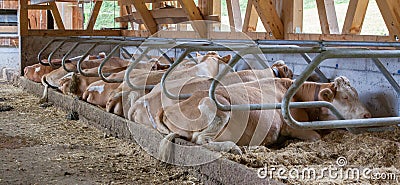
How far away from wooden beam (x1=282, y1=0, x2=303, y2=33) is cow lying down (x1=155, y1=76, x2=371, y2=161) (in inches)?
87.0

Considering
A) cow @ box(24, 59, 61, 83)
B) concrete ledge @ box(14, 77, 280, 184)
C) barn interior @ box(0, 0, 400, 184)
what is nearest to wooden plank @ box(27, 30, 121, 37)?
barn interior @ box(0, 0, 400, 184)

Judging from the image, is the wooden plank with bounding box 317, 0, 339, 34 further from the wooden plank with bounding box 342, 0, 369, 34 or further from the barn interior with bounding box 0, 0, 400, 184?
the wooden plank with bounding box 342, 0, 369, 34

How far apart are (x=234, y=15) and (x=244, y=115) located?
4755 mm

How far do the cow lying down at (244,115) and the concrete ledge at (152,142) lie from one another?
0.14 metres

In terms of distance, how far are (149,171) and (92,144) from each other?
52.3 inches

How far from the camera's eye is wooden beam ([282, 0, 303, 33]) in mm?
7393

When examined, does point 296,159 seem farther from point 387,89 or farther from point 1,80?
point 1,80

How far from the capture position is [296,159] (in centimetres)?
396

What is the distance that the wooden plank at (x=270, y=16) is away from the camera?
23.6 ft

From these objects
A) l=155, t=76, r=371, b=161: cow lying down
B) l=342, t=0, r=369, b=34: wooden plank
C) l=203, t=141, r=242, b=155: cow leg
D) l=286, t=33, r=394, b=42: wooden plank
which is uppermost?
l=342, t=0, r=369, b=34: wooden plank

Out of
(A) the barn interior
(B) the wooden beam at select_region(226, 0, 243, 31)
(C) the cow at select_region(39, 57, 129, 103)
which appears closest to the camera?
(A) the barn interior

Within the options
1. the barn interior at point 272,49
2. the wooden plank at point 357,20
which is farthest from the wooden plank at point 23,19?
the wooden plank at point 357,20

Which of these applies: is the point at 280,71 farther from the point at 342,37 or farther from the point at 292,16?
the point at 292,16

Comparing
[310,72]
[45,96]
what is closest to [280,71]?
[310,72]
